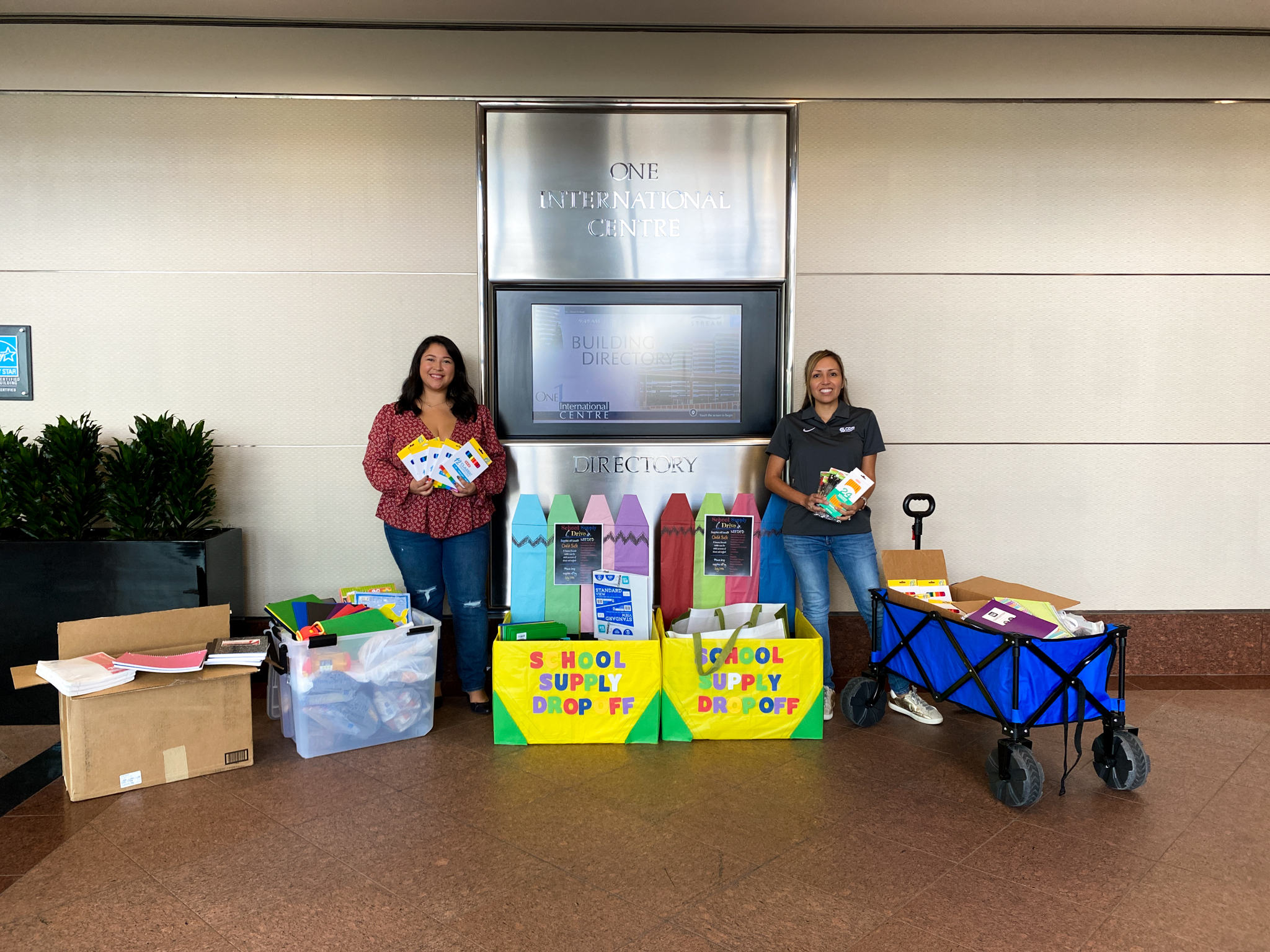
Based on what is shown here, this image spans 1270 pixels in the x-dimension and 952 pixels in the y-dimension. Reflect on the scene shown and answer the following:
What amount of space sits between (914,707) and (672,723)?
3.69 ft

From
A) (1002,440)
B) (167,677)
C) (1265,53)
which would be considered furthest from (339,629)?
(1265,53)

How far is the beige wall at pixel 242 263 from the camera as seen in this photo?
12.7ft

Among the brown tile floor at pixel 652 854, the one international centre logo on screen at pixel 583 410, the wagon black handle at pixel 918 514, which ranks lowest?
the brown tile floor at pixel 652 854

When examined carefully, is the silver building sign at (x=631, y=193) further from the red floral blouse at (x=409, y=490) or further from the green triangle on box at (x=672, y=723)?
the green triangle on box at (x=672, y=723)

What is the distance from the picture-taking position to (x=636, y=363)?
4.06 metres

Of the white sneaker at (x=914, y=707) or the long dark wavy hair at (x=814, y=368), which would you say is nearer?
the white sneaker at (x=914, y=707)

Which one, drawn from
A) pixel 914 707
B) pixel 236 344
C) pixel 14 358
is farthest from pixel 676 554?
pixel 14 358

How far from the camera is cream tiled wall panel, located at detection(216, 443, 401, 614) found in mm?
4008

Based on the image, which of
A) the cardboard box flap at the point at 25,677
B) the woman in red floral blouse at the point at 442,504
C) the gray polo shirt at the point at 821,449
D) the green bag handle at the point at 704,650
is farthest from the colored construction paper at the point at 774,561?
the cardboard box flap at the point at 25,677

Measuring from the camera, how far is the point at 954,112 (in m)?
3.99

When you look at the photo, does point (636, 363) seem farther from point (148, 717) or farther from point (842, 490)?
point (148, 717)

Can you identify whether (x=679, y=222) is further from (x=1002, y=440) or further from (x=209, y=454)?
(x=209, y=454)

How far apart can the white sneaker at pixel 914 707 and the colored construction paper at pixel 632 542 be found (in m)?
1.25

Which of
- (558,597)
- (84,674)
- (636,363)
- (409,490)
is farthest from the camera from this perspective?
(636,363)
